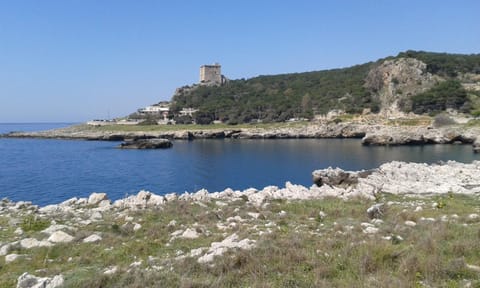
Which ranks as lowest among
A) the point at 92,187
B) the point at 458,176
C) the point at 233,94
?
the point at 92,187

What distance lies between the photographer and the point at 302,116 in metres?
117

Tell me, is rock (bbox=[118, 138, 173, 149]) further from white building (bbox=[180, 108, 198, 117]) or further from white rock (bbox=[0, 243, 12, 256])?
white rock (bbox=[0, 243, 12, 256])

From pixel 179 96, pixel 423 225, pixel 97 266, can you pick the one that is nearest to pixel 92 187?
pixel 97 266

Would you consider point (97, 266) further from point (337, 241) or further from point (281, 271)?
point (337, 241)

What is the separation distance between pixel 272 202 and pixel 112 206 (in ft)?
23.3

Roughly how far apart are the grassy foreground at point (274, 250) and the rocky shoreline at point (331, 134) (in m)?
56.7

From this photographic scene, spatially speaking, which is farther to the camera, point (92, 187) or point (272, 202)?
point (92, 187)

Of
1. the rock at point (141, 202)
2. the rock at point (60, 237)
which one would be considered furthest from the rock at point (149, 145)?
the rock at point (60, 237)

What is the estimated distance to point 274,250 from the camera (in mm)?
8391

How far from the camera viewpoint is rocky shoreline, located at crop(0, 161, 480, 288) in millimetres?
9250

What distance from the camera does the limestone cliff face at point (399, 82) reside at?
108625mm

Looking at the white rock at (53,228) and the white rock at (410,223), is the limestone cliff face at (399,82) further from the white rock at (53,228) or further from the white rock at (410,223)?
the white rock at (53,228)

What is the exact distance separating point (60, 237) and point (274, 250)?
20.8ft

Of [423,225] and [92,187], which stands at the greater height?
[423,225]
